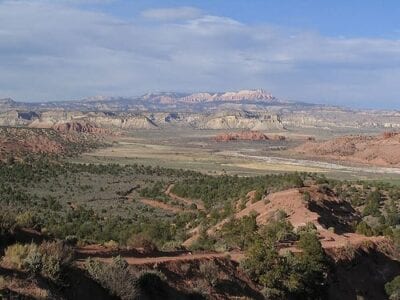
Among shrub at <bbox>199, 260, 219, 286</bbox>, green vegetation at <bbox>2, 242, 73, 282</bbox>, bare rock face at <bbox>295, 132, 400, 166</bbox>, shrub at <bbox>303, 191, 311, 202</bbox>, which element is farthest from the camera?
bare rock face at <bbox>295, 132, 400, 166</bbox>

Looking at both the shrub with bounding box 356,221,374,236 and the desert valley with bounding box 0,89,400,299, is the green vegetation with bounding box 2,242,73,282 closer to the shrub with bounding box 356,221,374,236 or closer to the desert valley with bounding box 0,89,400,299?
the desert valley with bounding box 0,89,400,299

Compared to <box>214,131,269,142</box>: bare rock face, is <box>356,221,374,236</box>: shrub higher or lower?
higher

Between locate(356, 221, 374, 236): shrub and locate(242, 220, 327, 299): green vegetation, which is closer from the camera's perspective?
locate(242, 220, 327, 299): green vegetation

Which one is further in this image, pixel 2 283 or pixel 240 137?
pixel 240 137

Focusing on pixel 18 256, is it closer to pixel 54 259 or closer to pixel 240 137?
pixel 54 259

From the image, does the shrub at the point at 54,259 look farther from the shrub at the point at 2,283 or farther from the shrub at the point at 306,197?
the shrub at the point at 306,197

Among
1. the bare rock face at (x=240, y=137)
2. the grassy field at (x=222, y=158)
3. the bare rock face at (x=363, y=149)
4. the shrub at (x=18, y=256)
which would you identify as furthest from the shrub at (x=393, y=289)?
the bare rock face at (x=240, y=137)

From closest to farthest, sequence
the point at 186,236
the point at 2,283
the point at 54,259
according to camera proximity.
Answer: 1. the point at 2,283
2. the point at 54,259
3. the point at 186,236

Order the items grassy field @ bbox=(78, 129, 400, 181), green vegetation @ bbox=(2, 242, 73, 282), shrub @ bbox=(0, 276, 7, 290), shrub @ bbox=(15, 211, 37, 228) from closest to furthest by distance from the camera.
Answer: shrub @ bbox=(0, 276, 7, 290) → green vegetation @ bbox=(2, 242, 73, 282) → shrub @ bbox=(15, 211, 37, 228) → grassy field @ bbox=(78, 129, 400, 181)

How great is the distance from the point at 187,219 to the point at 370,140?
108m

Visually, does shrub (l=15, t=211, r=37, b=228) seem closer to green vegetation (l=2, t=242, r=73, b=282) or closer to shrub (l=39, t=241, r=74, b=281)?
shrub (l=39, t=241, r=74, b=281)

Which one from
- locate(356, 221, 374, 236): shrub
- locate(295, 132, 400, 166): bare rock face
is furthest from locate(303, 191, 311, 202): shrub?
locate(295, 132, 400, 166): bare rock face

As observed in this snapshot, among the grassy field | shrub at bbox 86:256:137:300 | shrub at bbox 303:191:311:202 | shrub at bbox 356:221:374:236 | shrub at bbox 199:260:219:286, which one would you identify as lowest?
the grassy field

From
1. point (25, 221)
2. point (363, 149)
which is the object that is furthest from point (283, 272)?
point (363, 149)
